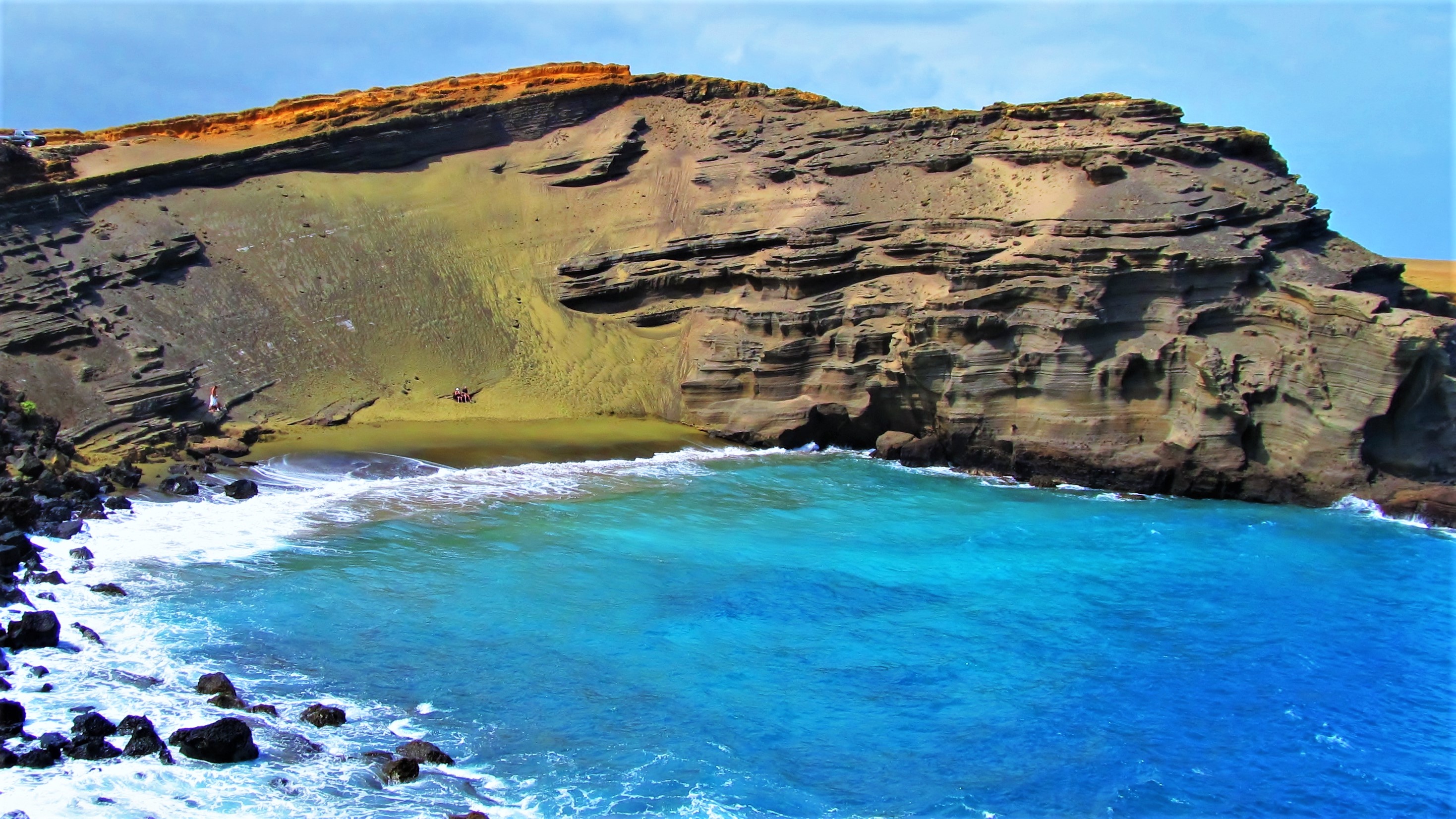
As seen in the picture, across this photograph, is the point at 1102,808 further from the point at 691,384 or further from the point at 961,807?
the point at 691,384

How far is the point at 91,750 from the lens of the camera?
11.3 m

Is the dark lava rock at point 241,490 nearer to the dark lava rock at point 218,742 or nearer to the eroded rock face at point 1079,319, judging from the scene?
the dark lava rock at point 218,742

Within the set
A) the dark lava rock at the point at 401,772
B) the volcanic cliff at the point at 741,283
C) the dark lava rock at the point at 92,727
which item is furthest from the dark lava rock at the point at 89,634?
the volcanic cliff at the point at 741,283

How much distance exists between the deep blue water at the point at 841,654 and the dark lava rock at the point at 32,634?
4.51ft

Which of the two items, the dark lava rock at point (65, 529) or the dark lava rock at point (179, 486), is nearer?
the dark lava rock at point (65, 529)

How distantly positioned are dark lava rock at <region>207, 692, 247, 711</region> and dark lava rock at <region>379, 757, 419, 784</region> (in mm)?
2288

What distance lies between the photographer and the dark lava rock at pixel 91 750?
37.2 feet

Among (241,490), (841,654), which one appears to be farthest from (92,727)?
(241,490)

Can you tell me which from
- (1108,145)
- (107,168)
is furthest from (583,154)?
(1108,145)

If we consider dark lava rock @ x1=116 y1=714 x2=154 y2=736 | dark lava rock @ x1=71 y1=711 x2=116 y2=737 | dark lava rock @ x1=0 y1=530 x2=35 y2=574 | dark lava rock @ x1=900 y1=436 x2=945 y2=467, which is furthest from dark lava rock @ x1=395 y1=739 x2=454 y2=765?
dark lava rock @ x1=900 y1=436 x2=945 y2=467

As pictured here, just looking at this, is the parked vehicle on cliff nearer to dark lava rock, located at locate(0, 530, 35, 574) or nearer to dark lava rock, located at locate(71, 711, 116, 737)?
dark lava rock, located at locate(0, 530, 35, 574)

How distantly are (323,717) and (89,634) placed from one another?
162 inches

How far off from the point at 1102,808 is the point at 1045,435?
16656mm

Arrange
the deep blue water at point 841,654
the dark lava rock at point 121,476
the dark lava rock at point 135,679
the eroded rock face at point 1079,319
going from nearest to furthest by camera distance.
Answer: the deep blue water at point 841,654 → the dark lava rock at point 135,679 → the dark lava rock at point 121,476 → the eroded rock face at point 1079,319
